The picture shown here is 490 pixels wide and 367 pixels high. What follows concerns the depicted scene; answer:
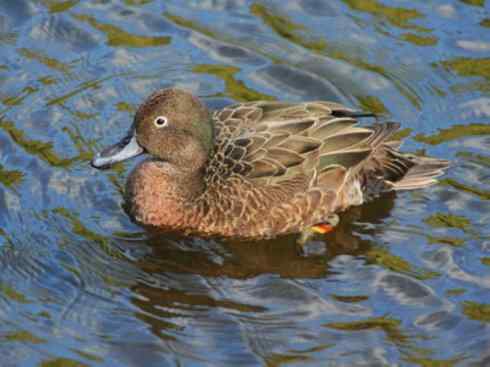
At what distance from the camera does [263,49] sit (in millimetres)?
12930

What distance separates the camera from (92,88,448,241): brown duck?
10.1m

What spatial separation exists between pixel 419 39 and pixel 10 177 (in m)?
5.33

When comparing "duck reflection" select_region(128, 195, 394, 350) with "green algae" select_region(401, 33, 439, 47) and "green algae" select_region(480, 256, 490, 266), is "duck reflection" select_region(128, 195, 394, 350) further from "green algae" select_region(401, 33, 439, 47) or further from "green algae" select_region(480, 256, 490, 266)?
"green algae" select_region(401, 33, 439, 47)

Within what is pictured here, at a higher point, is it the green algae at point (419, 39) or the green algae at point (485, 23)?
the green algae at point (485, 23)

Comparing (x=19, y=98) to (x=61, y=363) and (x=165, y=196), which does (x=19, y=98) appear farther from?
(x=61, y=363)

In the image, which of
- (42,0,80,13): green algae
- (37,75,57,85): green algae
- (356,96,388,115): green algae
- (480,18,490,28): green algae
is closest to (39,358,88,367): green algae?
(37,75,57,85): green algae

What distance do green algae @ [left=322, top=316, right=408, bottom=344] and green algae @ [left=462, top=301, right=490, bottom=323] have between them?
62 centimetres

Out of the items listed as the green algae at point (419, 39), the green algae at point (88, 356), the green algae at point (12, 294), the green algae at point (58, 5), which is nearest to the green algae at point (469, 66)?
the green algae at point (419, 39)

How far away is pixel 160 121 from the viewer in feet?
33.1

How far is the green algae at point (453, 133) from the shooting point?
1148 centimetres

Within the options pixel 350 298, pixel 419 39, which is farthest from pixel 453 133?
pixel 350 298

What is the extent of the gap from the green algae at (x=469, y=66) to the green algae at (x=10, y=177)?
5195 mm

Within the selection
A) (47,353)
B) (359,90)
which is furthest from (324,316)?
(359,90)

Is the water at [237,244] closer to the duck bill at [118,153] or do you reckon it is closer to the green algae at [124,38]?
the green algae at [124,38]
